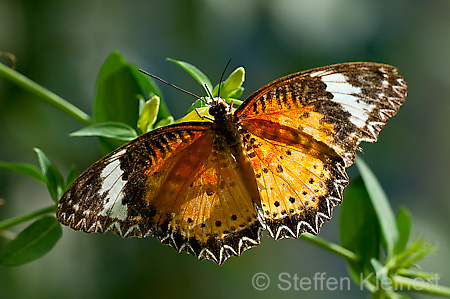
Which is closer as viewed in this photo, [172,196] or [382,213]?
[172,196]

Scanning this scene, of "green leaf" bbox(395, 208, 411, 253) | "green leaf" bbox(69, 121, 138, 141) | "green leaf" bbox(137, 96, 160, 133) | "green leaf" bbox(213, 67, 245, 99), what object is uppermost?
"green leaf" bbox(213, 67, 245, 99)

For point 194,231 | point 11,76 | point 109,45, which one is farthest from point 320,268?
point 11,76

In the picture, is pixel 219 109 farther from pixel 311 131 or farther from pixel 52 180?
pixel 52 180

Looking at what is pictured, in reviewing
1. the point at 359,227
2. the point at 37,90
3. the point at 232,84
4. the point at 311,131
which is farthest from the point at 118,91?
the point at 359,227

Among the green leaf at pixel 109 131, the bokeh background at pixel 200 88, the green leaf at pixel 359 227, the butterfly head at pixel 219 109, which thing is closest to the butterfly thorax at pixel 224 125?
the butterfly head at pixel 219 109

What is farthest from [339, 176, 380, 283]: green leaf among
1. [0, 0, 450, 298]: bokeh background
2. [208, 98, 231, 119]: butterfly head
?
[0, 0, 450, 298]: bokeh background

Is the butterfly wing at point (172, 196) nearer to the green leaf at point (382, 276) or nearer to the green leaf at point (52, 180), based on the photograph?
the green leaf at point (52, 180)

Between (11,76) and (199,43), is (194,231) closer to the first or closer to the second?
(11,76)

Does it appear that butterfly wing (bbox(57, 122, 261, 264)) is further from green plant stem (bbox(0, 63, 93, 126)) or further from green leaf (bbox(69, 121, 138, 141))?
green plant stem (bbox(0, 63, 93, 126))
